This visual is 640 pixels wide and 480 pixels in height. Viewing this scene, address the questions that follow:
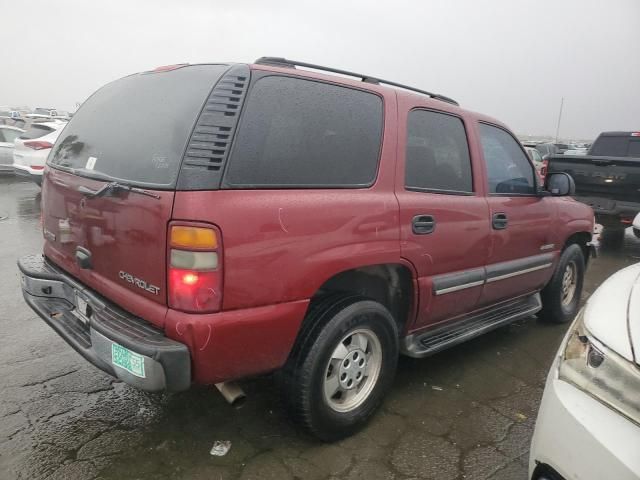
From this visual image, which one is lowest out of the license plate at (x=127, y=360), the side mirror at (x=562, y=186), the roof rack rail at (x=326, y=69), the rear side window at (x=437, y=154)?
the license plate at (x=127, y=360)

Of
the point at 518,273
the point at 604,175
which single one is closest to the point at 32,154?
the point at 518,273

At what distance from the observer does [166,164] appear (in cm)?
205

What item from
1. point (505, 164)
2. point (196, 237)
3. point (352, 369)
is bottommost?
point (352, 369)

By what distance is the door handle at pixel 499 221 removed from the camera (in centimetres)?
327

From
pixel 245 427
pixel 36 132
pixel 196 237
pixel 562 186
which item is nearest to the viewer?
pixel 196 237

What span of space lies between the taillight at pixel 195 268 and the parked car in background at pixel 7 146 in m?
12.7

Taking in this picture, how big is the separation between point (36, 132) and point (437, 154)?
1061 cm

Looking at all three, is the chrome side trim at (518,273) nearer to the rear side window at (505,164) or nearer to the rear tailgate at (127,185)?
the rear side window at (505,164)

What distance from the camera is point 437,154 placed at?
300 cm

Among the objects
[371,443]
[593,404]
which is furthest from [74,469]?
[593,404]

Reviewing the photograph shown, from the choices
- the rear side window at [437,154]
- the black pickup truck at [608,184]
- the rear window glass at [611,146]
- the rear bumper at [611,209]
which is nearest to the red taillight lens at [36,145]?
the rear side window at [437,154]

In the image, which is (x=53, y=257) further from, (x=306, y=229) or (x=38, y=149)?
(x=38, y=149)

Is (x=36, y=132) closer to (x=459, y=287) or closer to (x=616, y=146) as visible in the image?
(x=459, y=287)

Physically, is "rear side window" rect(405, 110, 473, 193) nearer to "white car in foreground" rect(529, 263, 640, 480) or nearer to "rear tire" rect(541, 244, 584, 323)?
"white car in foreground" rect(529, 263, 640, 480)
